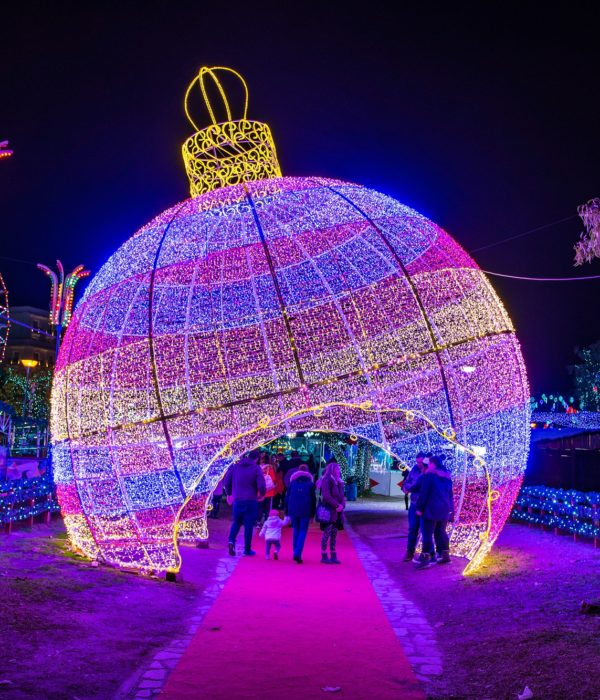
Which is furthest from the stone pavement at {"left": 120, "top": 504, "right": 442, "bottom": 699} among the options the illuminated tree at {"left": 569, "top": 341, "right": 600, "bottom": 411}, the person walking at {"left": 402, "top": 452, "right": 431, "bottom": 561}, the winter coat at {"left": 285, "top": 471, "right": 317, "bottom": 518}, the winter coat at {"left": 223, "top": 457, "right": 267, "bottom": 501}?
the illuminated tree at {"left": 569, "top": 341, "right": 600, "bottom": 411}

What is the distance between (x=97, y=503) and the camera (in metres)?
9.23

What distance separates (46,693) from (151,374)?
492 centimetres

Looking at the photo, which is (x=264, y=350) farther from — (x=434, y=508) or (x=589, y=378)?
(x=589, y=378)

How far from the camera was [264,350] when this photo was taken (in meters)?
9.34

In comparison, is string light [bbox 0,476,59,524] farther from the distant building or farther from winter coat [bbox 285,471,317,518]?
the distant building

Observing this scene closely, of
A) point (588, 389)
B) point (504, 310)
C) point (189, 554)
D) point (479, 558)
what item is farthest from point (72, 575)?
point (588, 389)

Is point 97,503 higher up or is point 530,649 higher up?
point 97,503

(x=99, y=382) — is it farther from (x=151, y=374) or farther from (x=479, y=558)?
(x=479, y=558)

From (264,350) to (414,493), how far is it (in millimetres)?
3162

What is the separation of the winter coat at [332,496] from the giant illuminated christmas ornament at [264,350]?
1446 mm

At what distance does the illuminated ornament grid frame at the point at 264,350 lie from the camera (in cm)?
915

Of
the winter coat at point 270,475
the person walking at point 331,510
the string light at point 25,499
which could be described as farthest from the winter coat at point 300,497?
the string light at point 25,499

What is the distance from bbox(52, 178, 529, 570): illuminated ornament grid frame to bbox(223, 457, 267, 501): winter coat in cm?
184

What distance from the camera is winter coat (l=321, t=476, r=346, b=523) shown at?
36.6 feet
